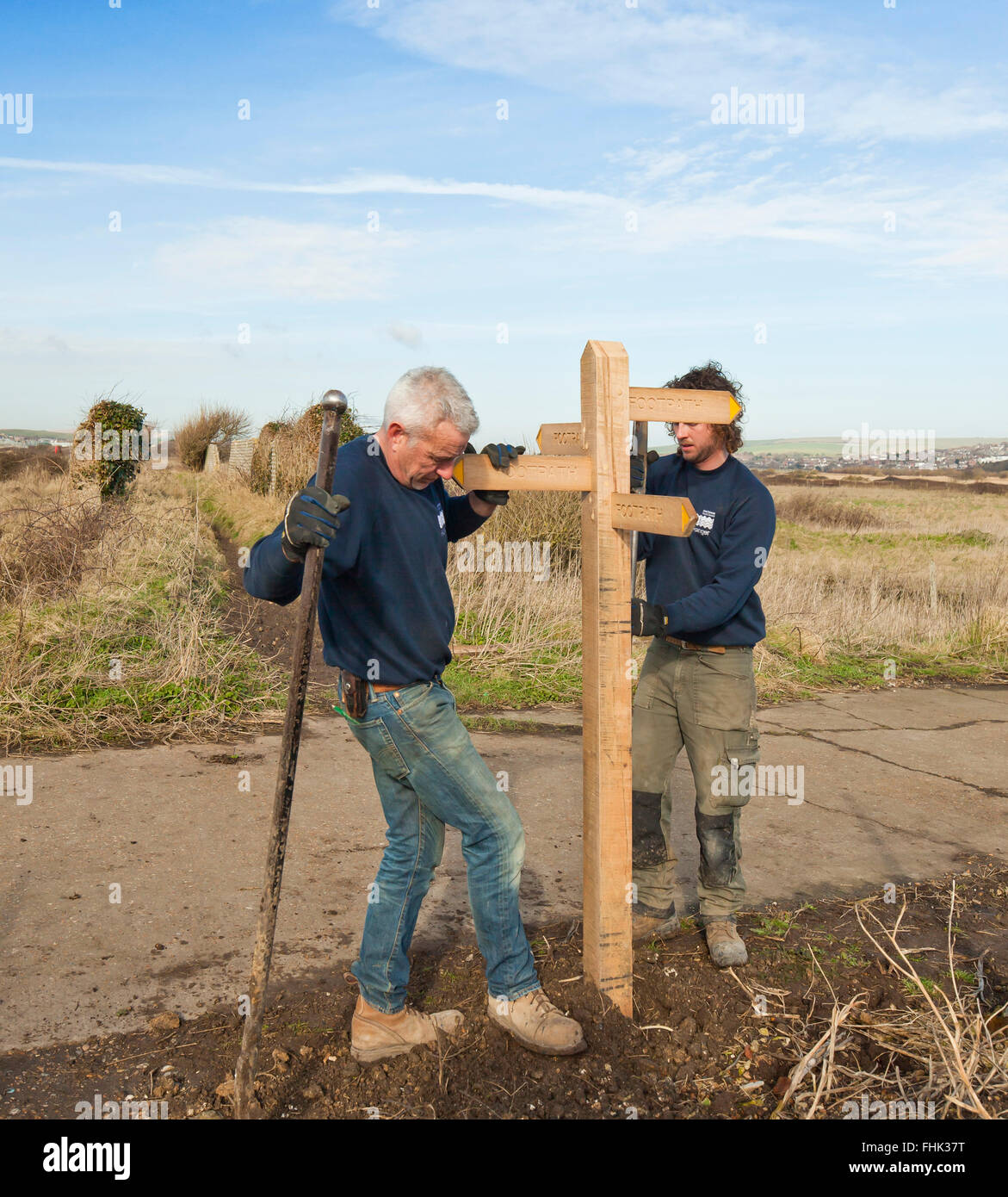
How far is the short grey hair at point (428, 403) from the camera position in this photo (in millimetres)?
2621

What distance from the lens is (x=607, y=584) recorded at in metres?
2.94

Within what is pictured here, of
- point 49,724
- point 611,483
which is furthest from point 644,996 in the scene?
point 49,724

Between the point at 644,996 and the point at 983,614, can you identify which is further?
the point at 983,614

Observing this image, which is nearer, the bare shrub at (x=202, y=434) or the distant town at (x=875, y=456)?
the distant town at (x=875, y=456)

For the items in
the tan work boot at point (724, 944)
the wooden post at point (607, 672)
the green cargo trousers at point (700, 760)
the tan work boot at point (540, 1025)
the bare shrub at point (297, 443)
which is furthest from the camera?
the bare shrub at point (297, 443)

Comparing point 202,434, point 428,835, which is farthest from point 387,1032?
point 202,434

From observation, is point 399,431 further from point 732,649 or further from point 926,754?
point 926,754

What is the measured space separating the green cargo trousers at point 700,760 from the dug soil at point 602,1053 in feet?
0.84

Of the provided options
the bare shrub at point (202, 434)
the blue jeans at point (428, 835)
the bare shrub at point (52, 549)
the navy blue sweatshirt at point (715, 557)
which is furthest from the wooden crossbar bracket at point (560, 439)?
the bare shrub at point (202, 434)

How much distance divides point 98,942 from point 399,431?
226 cm

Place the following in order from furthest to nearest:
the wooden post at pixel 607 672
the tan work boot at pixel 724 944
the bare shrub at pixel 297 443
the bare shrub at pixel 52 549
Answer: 1. the bare shrub at pixel 297 443
2. the bare shrub at pixel 52 549
3. the tan work boot at pixel 724 944
4. the wooden post at pixel 607 672

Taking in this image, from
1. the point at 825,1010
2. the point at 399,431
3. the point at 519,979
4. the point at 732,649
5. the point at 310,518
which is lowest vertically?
the point at 825,1010

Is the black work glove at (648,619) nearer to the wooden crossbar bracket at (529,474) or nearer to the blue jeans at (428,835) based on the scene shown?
the wooden crossbar bracket at (529,474)

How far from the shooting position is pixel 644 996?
3223mm
